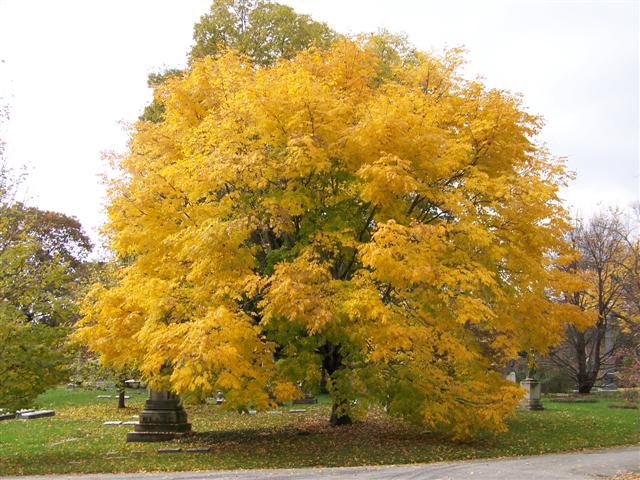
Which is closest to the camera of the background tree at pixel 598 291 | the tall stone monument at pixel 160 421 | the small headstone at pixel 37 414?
the tall stone monument at pixel 160 421

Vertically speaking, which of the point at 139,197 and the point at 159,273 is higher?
the point at 139,197

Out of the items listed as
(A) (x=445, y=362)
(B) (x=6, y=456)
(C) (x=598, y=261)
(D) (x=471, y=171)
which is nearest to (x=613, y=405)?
(C) (x=598, y=261)

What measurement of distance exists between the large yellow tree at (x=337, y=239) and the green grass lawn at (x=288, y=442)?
98 centimetres

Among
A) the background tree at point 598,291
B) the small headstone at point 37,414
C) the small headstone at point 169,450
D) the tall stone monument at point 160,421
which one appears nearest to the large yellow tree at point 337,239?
the small headstone at point 169,450

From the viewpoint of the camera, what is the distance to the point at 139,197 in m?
13.4

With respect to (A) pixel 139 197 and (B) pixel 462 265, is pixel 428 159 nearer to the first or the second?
(B) pixel 462 265

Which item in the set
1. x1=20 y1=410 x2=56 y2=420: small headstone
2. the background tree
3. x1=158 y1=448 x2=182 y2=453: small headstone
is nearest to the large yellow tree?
x1=158 y1=448 x2=182 y2=453: small headstone

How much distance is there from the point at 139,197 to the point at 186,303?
249cm

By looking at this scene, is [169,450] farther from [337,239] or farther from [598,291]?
[598,291]

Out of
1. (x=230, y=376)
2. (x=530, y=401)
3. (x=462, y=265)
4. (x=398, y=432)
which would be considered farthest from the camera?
(x=530, y=401)

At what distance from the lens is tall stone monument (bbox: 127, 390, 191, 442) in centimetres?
1653

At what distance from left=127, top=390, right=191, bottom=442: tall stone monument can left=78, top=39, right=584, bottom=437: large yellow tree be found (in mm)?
3455

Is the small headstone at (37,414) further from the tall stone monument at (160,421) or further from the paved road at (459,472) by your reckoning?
the paved road at (459,472)

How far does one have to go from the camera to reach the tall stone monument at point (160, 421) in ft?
54.2
